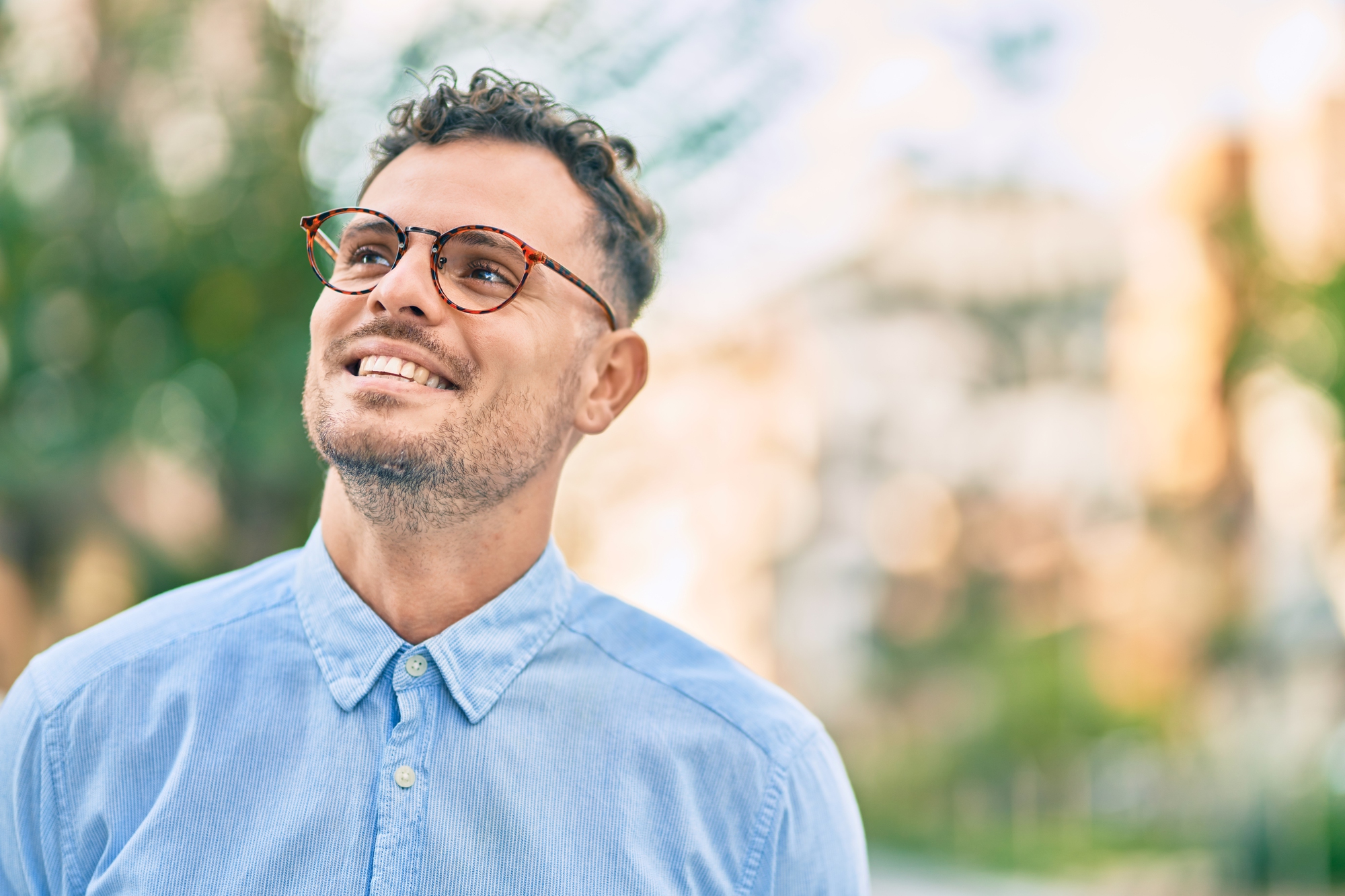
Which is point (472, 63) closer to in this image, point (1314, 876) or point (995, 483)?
point (1314, 876)

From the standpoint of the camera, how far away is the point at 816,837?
1629 mm

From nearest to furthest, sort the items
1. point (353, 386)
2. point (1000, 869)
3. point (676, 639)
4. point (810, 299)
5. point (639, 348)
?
point (353, 386)
point (676, 639)
point (639, 348)
point (1000, 869)
point (810, 299)

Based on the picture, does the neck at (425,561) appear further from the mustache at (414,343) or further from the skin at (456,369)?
the mustache at (414,343)

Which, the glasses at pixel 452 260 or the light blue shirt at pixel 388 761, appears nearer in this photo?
the light blue shirt at pixel 388 761

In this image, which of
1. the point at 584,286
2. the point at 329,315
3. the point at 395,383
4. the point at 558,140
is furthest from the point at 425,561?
the point at 558,140

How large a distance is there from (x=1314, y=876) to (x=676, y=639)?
1185 cm

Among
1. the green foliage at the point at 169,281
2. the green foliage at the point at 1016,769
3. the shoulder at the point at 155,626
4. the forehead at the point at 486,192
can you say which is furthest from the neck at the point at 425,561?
the green foliage at the point at 1016,769

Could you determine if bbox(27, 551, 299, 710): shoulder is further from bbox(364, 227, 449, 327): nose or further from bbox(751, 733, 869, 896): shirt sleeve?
bbox(751, 733, 869, 896): shirt sleeve

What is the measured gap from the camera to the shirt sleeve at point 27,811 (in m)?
1.45

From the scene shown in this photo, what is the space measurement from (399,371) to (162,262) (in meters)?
4.21

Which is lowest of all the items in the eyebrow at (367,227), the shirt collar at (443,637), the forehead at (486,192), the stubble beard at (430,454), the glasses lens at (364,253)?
the shirt collar at (443,637)

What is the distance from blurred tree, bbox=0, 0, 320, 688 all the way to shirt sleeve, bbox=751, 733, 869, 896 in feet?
12.5

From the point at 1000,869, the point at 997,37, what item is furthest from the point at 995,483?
the point at 997,37

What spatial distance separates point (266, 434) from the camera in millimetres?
4934
